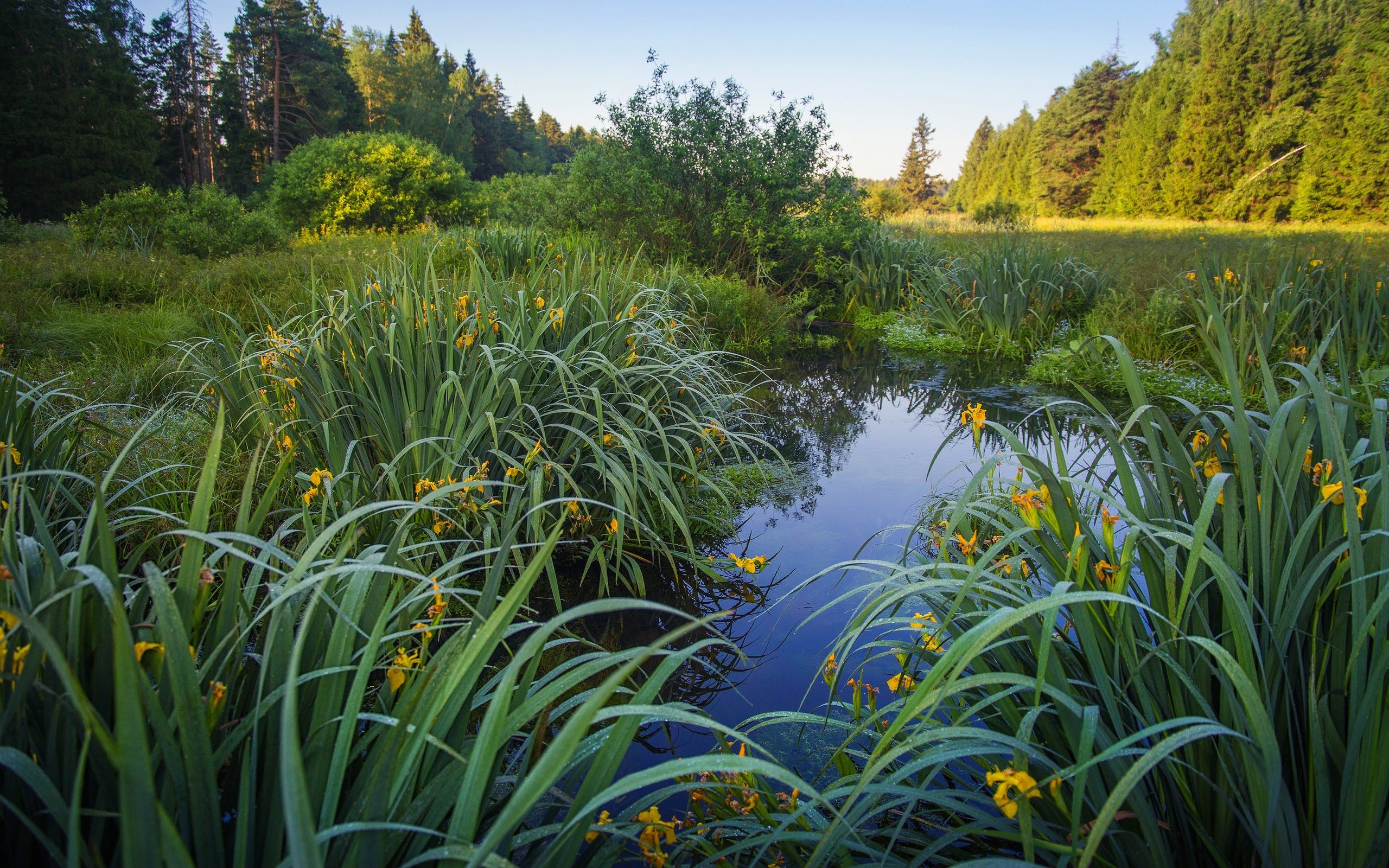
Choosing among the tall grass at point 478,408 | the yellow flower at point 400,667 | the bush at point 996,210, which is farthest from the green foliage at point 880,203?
the yellow flower at point 400,667

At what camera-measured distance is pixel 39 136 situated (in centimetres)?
2105

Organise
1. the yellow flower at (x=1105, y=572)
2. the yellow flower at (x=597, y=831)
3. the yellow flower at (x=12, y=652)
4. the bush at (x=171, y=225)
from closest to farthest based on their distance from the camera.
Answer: the yellow flower at (x=12, y=652)
the yellow flower at (x=597, y=831)
the yellow flower at (x=1105, y=572)
the bush at (x=171, y=225)

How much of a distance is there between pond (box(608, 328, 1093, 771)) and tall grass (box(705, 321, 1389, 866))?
0.98ft

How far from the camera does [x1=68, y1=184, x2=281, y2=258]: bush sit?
8195 mm

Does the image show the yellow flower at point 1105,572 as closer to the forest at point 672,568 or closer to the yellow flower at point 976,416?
the forest at point 672,568

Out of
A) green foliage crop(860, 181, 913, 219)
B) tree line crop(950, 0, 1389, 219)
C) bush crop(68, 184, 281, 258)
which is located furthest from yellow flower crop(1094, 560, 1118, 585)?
tree line crop(950, 0, 1389, 219)

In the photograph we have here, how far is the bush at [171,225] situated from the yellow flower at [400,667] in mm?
8601

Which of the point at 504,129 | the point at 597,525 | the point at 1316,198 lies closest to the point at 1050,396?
the point at 597,525

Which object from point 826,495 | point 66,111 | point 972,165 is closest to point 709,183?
point 826,495

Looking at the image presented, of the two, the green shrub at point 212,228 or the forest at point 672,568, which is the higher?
the green shrub at point 212,228

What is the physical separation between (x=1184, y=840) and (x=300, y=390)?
292 centimetres

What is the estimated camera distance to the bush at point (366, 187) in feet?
53.5

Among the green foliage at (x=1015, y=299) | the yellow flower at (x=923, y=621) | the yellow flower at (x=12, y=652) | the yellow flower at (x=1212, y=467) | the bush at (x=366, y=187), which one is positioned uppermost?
the bush at (x=366, y=187)

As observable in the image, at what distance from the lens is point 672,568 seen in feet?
9.07
